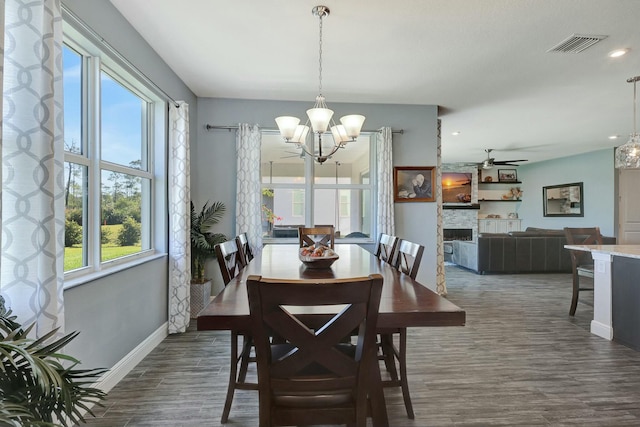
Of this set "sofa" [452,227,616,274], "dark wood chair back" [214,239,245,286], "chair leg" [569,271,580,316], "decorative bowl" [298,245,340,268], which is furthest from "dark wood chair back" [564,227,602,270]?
"dark wood chair back" [214,239,245,286]

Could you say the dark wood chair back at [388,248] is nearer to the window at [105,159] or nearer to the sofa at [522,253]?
the window at [105,159]

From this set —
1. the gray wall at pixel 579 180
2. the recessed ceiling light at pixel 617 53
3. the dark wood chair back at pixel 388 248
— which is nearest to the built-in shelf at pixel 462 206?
the gray wall at pixel 579 180

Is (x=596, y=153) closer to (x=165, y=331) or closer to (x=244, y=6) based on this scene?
(x=244, y=6)

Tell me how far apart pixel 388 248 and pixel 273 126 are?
2.40 metres

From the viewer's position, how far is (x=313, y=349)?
114cm

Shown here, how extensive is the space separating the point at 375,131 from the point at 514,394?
3.25 m

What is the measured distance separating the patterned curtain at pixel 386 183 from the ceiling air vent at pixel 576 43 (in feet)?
6.29

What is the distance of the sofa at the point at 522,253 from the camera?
620cm

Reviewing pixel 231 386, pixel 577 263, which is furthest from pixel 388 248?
pixel 577 263

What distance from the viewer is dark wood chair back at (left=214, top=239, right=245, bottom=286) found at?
1.95 metres

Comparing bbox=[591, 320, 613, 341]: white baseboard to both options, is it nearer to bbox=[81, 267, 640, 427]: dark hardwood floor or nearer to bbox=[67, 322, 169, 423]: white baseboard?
bbox=[81, 267, 640, 427]: dark hardwood floor

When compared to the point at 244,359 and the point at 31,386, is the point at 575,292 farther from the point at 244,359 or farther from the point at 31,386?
the point at 31,386

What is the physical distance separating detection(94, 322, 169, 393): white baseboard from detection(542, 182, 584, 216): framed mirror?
9.22 meters

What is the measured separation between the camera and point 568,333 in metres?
3.25
